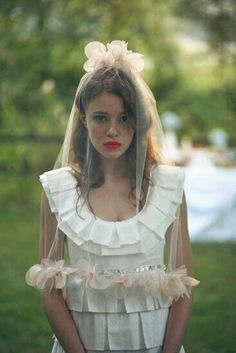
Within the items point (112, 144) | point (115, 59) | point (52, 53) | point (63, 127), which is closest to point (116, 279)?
point (112, 144)

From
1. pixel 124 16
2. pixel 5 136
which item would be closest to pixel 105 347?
pixel 124 16

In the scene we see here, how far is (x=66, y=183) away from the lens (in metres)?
2.25

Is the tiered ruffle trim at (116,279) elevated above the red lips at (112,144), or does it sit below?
below

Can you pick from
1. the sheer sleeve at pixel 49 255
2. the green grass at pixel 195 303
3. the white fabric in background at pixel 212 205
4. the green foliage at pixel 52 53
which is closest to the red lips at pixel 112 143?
the sheer sleeve at pixel 49 255

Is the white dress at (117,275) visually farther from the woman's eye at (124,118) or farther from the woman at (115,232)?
the woman's eye at (124,118)

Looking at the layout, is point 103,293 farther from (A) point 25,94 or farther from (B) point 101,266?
(A) point 25,94

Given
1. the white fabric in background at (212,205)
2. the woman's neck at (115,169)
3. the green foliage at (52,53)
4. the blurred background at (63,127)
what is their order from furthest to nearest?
the white fabric in background at (212,205)
the green foliage at (52,53)
the blurred background at (63,127)
the woman's neck at (115,169)

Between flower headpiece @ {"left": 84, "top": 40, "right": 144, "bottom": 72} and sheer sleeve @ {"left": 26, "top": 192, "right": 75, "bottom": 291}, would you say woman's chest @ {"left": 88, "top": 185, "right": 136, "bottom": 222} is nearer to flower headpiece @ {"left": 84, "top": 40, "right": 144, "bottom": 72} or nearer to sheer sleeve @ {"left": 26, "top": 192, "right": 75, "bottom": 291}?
sheer sleeve @ {"left": 26, "top": 192, "right": 75, "bottom": 291}

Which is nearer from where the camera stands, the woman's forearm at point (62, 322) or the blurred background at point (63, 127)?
the woman's forearm at point (62, 322)

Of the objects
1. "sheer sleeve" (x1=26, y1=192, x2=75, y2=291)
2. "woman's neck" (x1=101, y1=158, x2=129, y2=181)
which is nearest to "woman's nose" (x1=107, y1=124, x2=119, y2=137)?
"woman's neck" (x1=101, y1=158, x2=129, y2=181)

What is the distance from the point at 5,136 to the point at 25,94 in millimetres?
1005

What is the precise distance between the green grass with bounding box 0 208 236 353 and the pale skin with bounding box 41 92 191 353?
2.25 m

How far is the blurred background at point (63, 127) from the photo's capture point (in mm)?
5172

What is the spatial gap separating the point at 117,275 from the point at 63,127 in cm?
722
